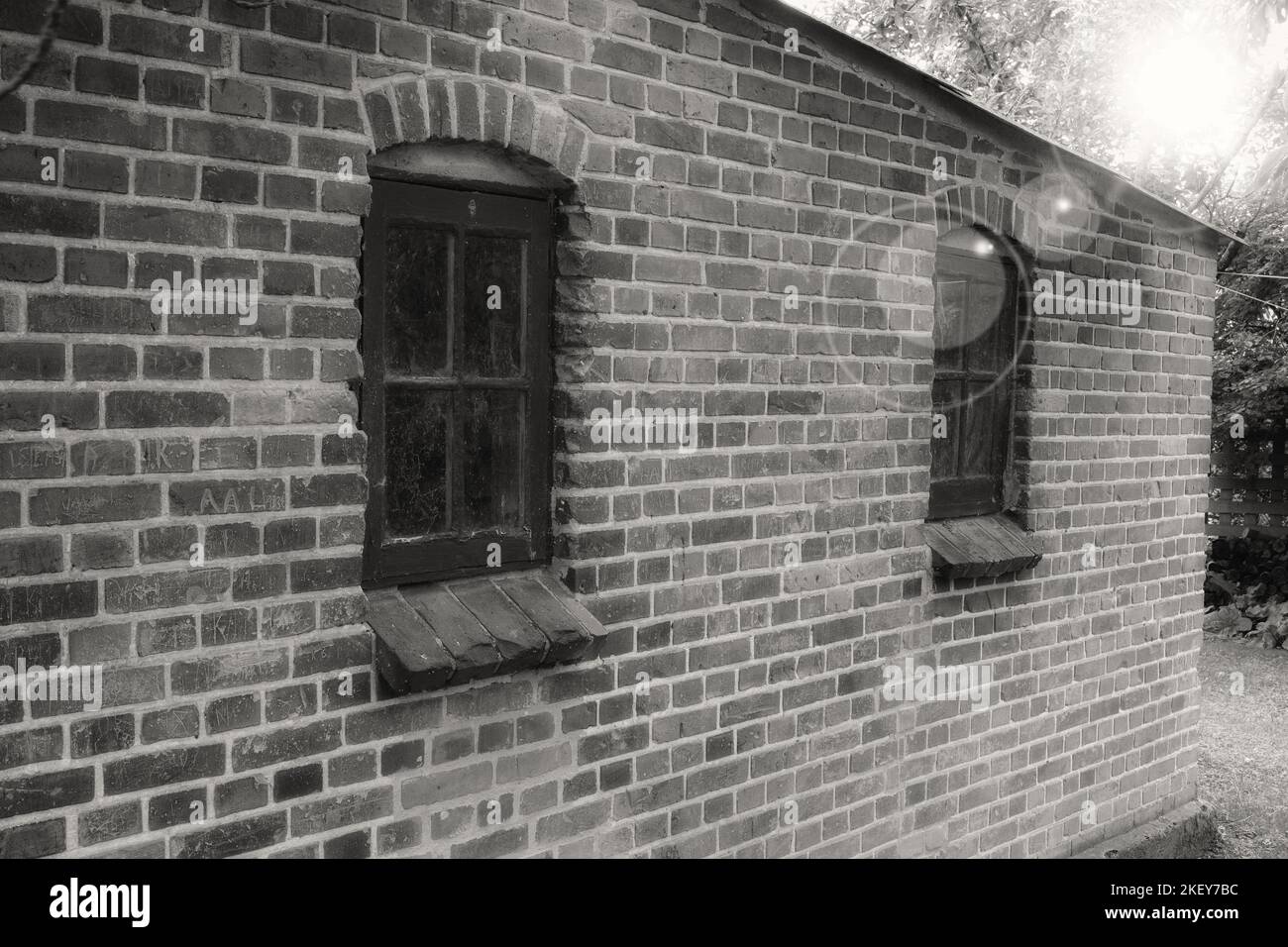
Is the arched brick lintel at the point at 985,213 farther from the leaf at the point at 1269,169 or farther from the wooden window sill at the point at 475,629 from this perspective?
the leaf at the point at 1269,169

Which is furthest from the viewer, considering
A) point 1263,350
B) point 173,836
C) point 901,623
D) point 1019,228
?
point 1263,350

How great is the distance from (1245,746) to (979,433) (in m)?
4.81

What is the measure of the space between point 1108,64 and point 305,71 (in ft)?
45.1

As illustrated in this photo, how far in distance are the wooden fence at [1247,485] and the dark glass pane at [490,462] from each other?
37.5 feet

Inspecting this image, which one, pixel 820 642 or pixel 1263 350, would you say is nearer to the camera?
pixel 820 642

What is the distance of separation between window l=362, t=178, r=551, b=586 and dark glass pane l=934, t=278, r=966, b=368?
2178 mm

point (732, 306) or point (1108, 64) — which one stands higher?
point (1108, 64)

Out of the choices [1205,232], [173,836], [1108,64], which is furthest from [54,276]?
[1108,64]

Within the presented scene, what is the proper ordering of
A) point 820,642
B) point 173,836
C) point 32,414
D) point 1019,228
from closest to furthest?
point 32,414 < point 173,836 < point 820,642 < point 1019,228

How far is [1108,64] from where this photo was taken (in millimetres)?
14359

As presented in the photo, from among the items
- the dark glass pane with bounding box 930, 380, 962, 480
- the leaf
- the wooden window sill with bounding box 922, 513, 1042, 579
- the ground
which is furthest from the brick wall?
the leaf

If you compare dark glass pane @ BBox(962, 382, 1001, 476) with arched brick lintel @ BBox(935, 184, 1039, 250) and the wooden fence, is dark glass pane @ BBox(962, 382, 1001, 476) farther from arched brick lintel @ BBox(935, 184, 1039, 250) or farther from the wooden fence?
the wooden fence
